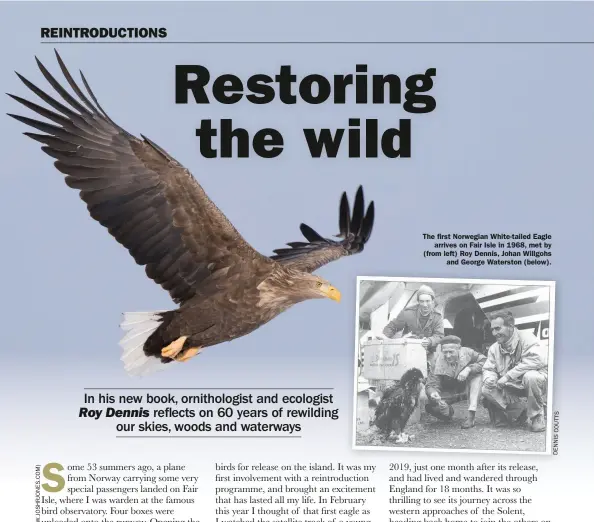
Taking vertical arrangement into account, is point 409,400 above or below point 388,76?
below

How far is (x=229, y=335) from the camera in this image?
6.42m

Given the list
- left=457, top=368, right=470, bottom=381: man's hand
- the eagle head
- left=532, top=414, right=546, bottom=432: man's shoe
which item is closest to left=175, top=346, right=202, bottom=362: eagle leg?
the eagle head

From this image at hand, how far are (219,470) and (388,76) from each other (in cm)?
230

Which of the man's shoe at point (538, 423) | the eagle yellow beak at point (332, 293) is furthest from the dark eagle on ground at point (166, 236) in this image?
the man's shoe at point (538, 423)

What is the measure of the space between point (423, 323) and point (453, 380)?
0.34 metres

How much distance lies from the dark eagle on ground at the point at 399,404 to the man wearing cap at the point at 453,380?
2.7 inches

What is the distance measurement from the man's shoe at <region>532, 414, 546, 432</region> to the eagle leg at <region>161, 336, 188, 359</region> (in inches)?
74.0

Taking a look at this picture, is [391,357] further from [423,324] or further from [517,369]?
[517,369]

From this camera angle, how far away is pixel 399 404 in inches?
254

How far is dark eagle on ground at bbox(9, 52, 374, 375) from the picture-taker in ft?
20.5

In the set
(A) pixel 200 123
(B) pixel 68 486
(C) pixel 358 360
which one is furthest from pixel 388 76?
(B) pixel 68 486

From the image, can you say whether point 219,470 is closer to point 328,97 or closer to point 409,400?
point 409,400

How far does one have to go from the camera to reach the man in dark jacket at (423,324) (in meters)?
6.45

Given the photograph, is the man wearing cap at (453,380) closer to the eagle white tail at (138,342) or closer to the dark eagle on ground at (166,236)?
the dark eagle on ground at (166,236)
